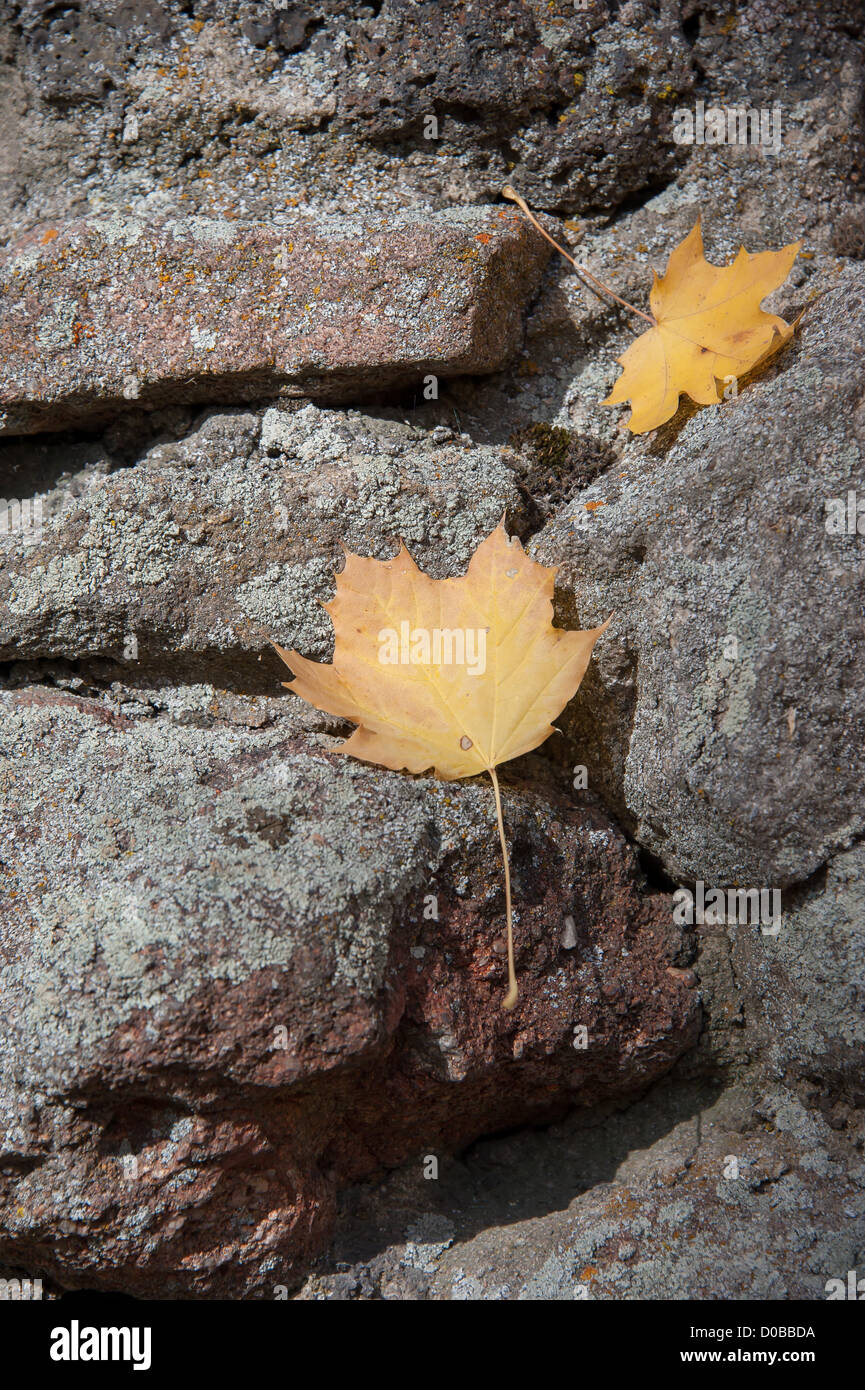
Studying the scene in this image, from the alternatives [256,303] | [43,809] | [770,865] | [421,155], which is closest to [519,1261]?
[770,865]

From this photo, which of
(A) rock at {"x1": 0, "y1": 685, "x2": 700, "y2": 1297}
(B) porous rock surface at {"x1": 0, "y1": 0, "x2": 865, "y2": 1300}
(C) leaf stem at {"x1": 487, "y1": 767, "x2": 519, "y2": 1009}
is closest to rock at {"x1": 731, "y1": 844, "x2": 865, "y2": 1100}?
(B) porous rock surface at {"x1": 0, "y1": 0, "x2": 865, "y2": 1300}

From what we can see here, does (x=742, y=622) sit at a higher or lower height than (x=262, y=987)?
higher

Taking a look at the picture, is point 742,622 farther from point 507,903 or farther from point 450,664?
point 507,903

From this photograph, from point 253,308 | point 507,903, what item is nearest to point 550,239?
point 253,308

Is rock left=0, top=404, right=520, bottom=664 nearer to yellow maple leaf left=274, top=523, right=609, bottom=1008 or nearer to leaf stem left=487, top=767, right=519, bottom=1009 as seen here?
yellow maple leaf left=274, top=523, right=609, bottom=1008

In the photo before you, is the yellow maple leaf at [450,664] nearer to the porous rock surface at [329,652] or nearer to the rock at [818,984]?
the porous rock surface at [329,652]
